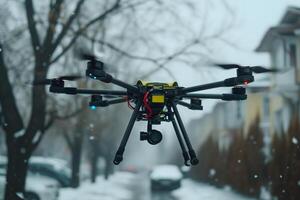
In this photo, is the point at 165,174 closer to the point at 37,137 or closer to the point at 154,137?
the point at 37,137

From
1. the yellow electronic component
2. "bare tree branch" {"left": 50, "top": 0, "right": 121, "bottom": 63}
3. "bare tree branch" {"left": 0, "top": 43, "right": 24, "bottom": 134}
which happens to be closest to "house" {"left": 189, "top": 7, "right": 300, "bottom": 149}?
"bare tree branch" {"left": 50, "top": 0, "right": 121, "bottom": 63}

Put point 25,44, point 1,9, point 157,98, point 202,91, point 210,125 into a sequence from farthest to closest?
point 210,125 → point 25,44 → point 1,9 → point 202,91 → point 157,98

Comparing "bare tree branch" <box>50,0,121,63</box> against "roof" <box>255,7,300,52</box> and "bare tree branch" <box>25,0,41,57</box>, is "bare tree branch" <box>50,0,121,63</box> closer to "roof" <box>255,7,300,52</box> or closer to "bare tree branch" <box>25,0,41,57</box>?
"bare tree branch" <box>25,0,41,57</box>

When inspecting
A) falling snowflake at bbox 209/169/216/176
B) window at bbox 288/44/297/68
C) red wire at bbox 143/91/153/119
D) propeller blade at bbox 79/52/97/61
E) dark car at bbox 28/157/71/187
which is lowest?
falling snowflake at bbox 209/169/216/176

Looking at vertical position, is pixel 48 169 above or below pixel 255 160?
below

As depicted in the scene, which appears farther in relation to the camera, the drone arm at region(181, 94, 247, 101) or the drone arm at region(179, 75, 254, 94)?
the drone arm at region(181, 94, 247, 101)

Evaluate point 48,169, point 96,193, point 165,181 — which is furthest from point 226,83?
point 165,181

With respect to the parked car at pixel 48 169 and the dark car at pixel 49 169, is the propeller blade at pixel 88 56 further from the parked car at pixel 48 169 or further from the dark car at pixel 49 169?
the dark car at pixel 49 169

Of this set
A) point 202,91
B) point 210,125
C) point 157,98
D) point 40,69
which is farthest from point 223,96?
point 210,125

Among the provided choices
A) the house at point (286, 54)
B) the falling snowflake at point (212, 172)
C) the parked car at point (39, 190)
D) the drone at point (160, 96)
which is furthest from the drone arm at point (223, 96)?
the falling snowflake at point (212, 172)

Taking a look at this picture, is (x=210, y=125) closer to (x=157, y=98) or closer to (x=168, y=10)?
(x=168, y=10)

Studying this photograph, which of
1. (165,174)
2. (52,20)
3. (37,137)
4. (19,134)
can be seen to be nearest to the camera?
(52,20)
